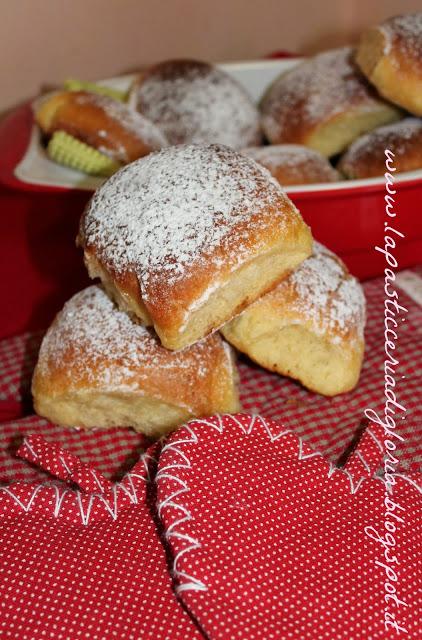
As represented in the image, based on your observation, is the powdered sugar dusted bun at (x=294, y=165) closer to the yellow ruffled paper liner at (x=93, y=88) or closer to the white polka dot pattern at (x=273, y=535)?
the yellow ruffled paper liner at (x=93, y=88)

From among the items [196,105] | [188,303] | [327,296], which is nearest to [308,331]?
[327,296]

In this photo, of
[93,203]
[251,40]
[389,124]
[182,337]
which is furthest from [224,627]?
[251,40]

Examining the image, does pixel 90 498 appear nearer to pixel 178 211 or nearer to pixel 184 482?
pixel 184 482

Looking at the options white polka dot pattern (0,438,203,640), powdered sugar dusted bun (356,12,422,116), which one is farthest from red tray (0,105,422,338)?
white polka dot pattern (0,438,203,640)

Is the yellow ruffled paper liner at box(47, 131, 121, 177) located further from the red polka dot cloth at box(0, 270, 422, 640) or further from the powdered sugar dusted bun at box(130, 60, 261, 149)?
the red polka dot cloth at box(0, 270, 422, 640)

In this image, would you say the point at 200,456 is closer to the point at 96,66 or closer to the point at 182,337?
the point at 182,337

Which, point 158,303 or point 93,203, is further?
point 93,203
